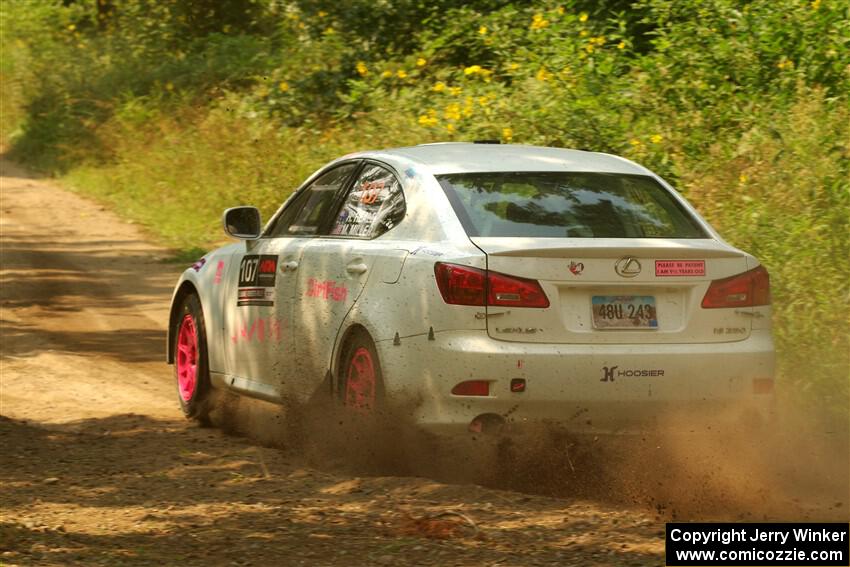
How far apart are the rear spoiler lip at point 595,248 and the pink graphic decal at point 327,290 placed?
93 centimetres

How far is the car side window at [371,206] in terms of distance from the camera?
6938 mm

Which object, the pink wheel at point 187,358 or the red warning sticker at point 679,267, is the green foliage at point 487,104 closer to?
the red warning sticker at point 679,267

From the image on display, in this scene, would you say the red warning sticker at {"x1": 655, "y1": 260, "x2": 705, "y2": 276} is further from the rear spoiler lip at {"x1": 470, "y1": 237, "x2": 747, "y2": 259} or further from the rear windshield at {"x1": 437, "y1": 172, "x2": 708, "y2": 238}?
the rear windshield at {"x1": 437, "y1": 172, "x2": 708, "y2": 238}

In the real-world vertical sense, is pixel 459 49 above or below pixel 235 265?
above

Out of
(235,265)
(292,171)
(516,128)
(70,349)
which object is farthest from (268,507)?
(292,171)

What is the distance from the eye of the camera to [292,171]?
16.6 m

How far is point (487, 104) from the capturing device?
13469 millimetres

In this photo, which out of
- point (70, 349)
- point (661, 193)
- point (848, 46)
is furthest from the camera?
point (848, 46)

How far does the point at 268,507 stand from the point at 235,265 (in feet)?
7.74

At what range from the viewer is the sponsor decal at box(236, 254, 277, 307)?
7.68m

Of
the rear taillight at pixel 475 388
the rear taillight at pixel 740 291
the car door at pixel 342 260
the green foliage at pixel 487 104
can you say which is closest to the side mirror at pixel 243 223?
the car door at pixel 342 260

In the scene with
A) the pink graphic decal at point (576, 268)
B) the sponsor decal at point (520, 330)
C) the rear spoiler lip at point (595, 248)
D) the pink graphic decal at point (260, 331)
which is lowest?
the pink graphic decal at point (260, 331)

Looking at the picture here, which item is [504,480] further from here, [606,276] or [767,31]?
[767,31]

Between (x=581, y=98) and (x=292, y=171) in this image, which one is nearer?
(x=581, y=98)
